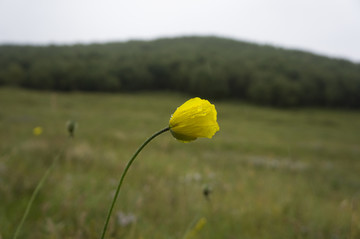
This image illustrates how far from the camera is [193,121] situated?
0.79m

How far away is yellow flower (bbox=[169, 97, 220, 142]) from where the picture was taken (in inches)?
30.6

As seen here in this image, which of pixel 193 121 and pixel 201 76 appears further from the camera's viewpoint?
pixel 201 76

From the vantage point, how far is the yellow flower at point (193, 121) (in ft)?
2.55

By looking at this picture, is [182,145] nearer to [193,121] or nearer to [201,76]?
[193,121]

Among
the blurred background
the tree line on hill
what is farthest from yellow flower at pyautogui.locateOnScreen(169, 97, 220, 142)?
the tree line on hill

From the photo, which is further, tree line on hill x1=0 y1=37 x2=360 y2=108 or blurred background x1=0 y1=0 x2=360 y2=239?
tree line on hill x1=0 y1=37 x2=360 y2=108

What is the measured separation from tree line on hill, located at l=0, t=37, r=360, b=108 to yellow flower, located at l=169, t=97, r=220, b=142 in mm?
53752

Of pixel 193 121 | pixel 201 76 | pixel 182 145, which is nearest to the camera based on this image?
pixel 193 121

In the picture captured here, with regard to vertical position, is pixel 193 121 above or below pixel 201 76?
above

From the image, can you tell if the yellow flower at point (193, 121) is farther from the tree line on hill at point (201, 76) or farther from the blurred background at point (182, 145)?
the tree line on hill at point (201, 76)

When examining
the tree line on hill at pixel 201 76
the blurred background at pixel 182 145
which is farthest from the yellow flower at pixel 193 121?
the tree line on hill at pixel 201 76

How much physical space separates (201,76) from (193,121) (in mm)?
61858

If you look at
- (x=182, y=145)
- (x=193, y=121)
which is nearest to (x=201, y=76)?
(x=182, y=145)

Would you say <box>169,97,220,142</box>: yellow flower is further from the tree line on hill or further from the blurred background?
the tree line on hill
